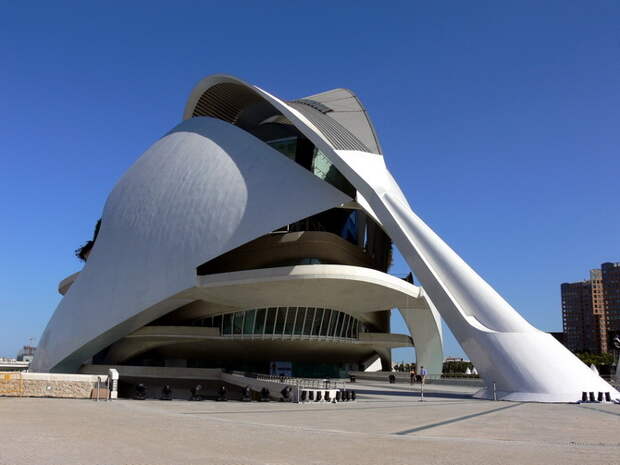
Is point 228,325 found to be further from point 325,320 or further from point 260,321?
point 325,320

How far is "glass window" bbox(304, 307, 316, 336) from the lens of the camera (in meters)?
34.6

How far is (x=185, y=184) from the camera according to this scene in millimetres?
33250

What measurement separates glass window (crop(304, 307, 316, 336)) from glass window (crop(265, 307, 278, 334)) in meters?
1.94

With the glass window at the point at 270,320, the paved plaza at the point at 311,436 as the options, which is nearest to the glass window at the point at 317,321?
the glass window at the point at 270,320

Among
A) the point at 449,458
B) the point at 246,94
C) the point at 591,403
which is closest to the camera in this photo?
the point at 449,458

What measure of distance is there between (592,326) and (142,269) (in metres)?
101

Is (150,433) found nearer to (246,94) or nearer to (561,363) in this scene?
(561,363)

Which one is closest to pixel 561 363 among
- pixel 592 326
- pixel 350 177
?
pixel 350 177

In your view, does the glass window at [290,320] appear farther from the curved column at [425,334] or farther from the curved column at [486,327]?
the curved column at [486,327]

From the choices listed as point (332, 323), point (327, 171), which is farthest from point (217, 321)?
point (327, 171)

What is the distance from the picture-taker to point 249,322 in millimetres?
34969

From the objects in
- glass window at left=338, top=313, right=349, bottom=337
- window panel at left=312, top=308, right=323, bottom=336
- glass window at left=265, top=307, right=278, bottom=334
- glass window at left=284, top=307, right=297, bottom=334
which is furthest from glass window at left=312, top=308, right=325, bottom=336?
glass window at left=265, top=307, right=278, bottom=334

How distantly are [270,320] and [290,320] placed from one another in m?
1.18

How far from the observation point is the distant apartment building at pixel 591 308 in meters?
104
